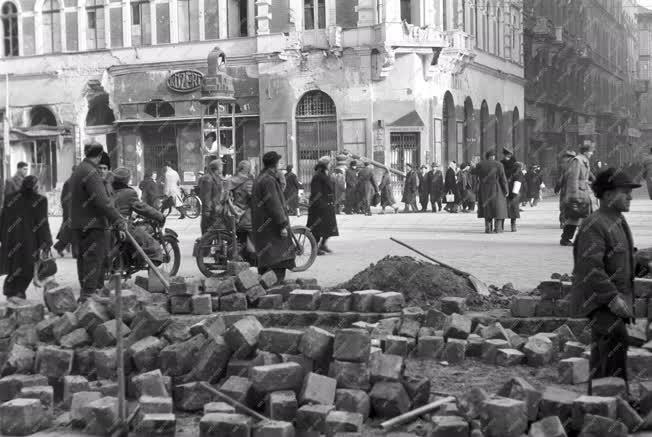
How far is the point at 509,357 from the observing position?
26.0 feet

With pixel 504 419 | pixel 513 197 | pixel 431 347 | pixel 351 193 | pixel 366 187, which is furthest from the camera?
pixel 351 193

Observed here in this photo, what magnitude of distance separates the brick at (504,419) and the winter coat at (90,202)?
19.0 ft

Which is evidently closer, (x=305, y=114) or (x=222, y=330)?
(x=222, y=330)

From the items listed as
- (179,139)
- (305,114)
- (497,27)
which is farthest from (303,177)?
(497,27)

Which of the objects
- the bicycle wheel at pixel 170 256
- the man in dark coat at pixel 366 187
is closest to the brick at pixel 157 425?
the bicycle wheel at pixel 170 256

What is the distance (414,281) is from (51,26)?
3502 centimetres

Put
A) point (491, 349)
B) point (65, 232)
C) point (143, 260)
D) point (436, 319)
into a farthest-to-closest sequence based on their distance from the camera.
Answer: point (65, 232), point (143, 260), point (436, 319), point (491, 349)

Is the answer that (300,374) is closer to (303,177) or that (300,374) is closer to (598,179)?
(598,179)

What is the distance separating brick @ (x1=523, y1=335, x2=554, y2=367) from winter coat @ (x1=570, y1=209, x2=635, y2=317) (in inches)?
44.6

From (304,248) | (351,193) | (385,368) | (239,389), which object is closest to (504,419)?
(385,368)

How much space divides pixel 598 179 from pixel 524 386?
4.65ft

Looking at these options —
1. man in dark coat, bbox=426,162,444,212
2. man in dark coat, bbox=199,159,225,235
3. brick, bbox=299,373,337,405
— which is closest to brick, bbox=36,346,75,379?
brick, bbox=299,373,337,405

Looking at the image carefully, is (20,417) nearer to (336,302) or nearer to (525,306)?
(336,302)

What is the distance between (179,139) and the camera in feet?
131
